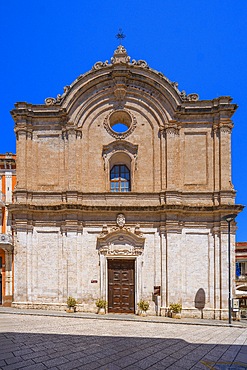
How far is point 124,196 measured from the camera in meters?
22.9

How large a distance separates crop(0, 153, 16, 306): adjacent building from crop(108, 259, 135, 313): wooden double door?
7.00m

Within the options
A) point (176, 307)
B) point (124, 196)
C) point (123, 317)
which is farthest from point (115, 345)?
point (124, 196)

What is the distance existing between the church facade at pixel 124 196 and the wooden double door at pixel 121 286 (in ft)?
0.20

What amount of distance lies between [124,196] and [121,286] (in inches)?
223

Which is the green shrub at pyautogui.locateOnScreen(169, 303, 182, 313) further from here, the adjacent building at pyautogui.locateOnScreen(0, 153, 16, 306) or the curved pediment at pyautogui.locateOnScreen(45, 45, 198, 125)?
the curved pediment at pyautogui.locateOnScreen(45, 45, 198, 125)

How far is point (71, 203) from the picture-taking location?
72.8ft

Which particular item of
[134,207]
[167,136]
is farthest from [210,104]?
[134,207]

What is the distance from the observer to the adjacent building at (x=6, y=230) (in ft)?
77.9

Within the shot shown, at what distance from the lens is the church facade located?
21891 millimetres

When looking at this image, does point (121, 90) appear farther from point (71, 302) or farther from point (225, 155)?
point (71, 302)

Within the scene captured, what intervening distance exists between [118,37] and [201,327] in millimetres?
19339

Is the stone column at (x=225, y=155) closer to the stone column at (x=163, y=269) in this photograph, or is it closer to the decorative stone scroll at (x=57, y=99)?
the stone column at (x=163, y=269)

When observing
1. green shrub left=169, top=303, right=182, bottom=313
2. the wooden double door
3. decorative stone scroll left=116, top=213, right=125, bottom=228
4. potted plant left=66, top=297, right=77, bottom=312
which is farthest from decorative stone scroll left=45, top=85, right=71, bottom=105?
green shrub left=169, top=303, right=182, bottom=313

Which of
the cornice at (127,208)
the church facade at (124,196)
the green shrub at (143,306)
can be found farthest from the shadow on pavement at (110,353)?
the cornice at (127,208)
